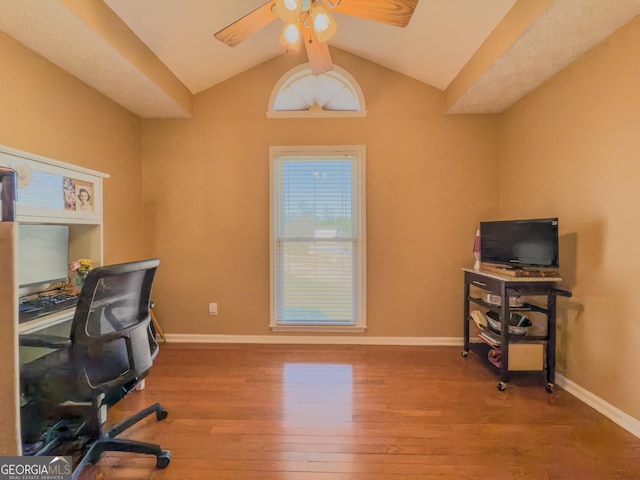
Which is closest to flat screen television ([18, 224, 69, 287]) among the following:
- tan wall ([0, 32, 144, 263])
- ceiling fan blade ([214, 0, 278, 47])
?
tan wall ([0, 32, 144, 263])

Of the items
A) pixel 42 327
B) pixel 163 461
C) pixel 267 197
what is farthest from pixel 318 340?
pixel 42 327

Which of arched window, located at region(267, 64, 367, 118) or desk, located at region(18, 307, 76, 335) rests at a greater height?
arched window, located at region(267, 64, 367, 118)

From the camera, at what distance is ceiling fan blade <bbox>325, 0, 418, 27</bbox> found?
60.0 inches

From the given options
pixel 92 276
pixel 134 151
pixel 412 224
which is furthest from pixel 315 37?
pixel 134 151

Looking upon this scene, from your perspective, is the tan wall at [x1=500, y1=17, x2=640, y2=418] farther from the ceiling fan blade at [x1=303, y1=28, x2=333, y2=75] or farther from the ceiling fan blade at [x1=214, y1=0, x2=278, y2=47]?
the ceiling fan blade at [x1=214, y1=0, x2=278, y2=47]

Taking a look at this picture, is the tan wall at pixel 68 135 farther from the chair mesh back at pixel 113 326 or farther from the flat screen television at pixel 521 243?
the flat screen television at pixel 521 243

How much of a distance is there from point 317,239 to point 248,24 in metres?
1.95

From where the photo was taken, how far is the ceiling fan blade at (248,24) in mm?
Result: 1658

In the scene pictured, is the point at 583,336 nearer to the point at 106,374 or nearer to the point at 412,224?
the point at 412,224

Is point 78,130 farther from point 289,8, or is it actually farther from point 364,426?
point 364,426

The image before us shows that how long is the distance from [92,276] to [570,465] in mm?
2536

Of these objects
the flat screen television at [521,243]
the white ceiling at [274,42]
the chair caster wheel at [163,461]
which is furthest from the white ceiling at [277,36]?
the chair caster wheel at [163,461]

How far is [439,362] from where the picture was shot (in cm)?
278
